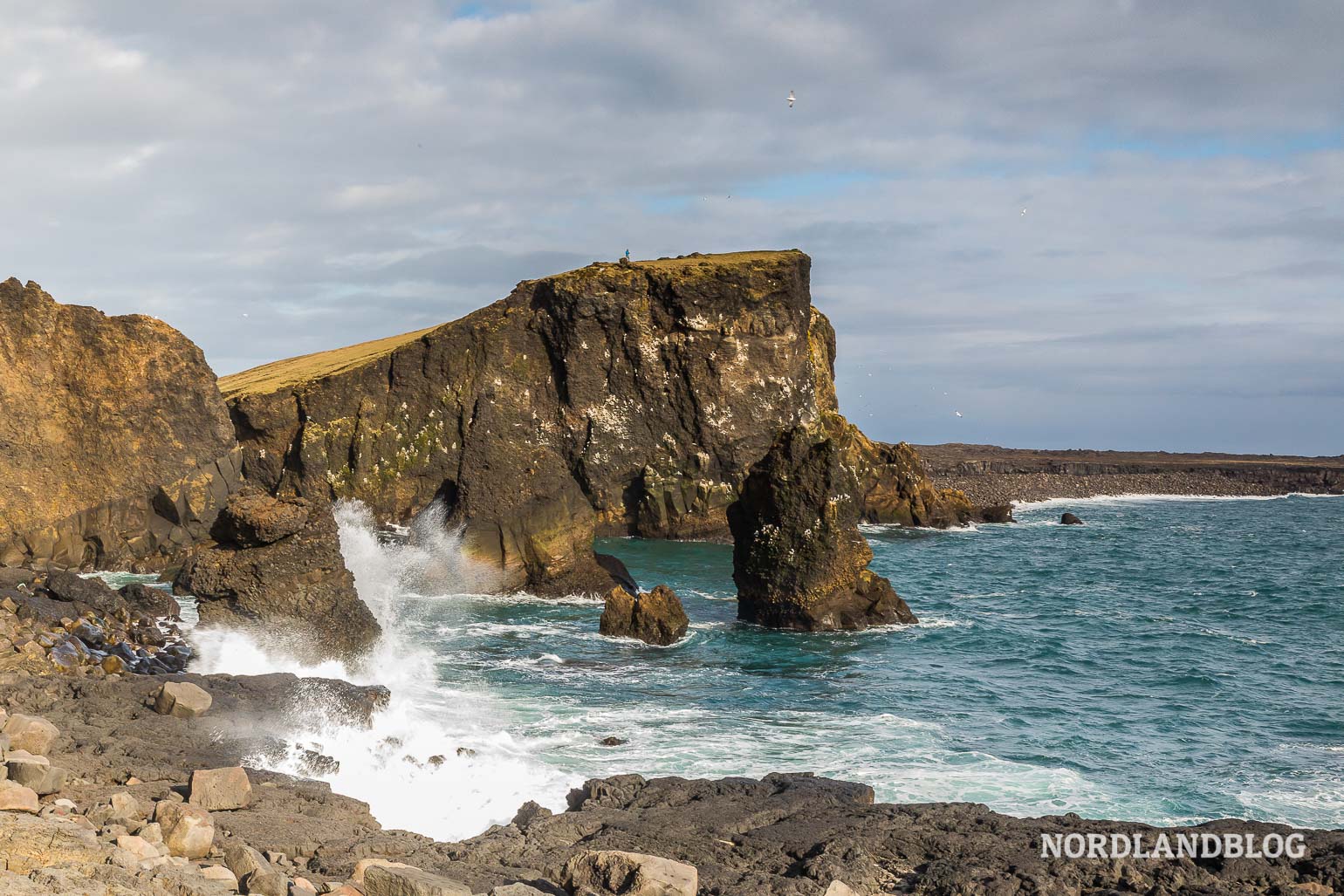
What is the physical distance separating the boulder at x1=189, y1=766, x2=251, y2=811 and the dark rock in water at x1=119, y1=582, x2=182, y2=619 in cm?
1201

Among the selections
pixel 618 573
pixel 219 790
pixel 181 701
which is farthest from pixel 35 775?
pixel 618 573

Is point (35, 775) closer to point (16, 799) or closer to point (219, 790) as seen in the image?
point (16, 799)

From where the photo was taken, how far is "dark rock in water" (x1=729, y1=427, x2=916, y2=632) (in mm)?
28453

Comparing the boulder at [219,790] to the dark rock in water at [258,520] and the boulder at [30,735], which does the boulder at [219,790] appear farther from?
the dark rock in water at [258,520]

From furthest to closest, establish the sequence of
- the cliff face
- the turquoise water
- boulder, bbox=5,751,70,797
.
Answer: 1. the cliff face
2. the turquoise water
3. boulder, bbox=5,751,70,797

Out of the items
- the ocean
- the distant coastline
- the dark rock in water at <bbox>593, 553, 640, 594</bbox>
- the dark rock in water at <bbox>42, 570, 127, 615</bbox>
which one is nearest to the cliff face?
the ocean

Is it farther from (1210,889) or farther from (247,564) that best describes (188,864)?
(247,564)

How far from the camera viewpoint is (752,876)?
371 inches

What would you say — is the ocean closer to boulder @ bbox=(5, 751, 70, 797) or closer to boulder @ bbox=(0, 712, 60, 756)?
boulder @ bbox=(0, 712, 60, 756)

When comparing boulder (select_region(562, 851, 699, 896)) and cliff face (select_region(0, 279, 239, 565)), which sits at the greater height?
cliff face (select_region(0, 279, 239, 565))

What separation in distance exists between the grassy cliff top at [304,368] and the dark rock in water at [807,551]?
93.8 ft

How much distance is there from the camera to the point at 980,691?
21578 mm

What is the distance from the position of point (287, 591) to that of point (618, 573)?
1737 centimetres

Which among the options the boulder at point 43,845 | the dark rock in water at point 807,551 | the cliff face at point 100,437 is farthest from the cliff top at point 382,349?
the boulder at point 43,845
